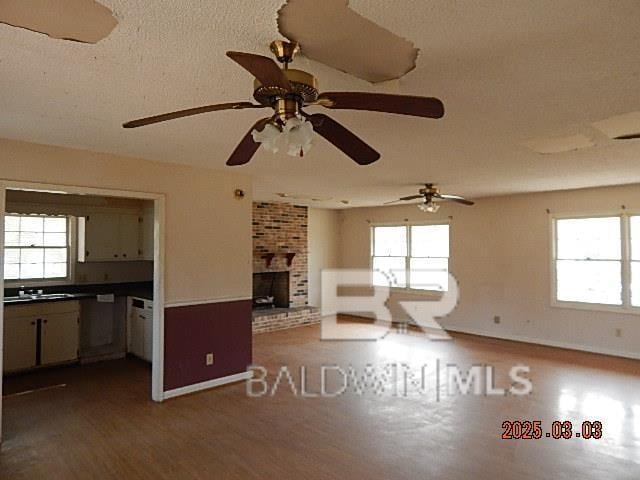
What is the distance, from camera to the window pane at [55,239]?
18.5 ft

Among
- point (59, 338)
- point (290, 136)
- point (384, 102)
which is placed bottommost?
point (59, 338)

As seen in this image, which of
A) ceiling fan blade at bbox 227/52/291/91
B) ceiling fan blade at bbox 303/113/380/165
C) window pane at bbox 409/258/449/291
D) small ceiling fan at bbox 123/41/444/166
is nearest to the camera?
ceiling fan blade at bbox 227/52/291/91

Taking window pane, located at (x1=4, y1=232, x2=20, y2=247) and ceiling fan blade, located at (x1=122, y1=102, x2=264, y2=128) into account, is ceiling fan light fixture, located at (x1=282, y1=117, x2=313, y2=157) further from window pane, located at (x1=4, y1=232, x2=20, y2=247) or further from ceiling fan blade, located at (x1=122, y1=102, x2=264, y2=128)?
window pane, located at (x1=4, y1=232, x2=20, y2=247)

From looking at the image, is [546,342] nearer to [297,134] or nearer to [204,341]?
[204,341]

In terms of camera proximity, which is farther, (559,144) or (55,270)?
(55,270)

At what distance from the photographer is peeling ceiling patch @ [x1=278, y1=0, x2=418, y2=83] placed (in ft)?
4.87

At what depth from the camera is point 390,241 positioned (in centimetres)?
865

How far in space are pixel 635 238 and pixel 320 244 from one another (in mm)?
5490

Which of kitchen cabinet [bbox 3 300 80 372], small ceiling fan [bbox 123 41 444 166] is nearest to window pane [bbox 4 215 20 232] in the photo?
kitchen cabinet [bbox 3 300 80 372]

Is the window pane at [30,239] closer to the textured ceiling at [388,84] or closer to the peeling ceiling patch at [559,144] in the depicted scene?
the textured ceiling at [388,84]

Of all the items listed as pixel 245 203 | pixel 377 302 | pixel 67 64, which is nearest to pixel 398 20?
pixel 67 64

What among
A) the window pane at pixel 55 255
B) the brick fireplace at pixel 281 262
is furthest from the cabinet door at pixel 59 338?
the brick fireplace at pixel 281 262

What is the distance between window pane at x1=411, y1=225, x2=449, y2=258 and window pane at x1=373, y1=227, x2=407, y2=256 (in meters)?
0.23

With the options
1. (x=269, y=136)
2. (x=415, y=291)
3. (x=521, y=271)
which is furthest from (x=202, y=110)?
(x=415, y=291)
